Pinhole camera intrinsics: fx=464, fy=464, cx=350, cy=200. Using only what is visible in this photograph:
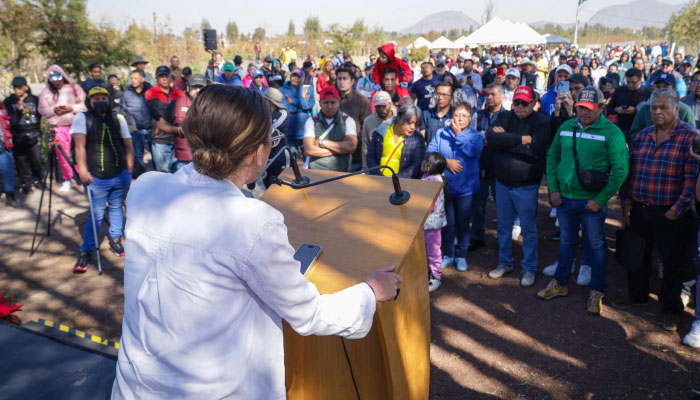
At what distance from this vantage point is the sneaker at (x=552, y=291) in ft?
14.5

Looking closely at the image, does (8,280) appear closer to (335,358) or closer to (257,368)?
(335,358)

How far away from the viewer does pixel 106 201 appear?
17.3 feet

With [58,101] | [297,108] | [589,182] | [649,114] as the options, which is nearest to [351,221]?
[589,182]

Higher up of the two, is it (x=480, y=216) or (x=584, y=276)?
(x=480, y=216)

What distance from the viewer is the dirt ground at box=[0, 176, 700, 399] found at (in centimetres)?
328

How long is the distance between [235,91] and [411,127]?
11.5 ft

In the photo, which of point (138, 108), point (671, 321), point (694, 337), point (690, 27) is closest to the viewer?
point (694, 337)

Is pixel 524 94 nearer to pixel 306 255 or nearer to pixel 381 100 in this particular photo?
pixel 381 100

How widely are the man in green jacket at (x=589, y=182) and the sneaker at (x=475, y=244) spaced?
121 cm

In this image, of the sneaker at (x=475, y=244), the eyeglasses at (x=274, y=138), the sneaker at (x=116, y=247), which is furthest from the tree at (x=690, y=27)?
the eyeglasses at (x=274, y=138)

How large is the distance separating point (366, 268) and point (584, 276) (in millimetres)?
3847

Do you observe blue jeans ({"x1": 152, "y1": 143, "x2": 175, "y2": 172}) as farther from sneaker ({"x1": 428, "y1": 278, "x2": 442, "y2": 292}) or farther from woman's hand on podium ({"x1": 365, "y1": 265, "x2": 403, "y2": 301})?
woman's hand on podium ({"x1": 365, "y1": 265, "x2": 403, "y2": 301})

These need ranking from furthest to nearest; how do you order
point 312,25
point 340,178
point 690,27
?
1. point 312,25
2. point 690,27
3. point 340,178

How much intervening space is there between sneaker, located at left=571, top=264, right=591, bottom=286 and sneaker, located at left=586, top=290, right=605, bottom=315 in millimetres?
374
